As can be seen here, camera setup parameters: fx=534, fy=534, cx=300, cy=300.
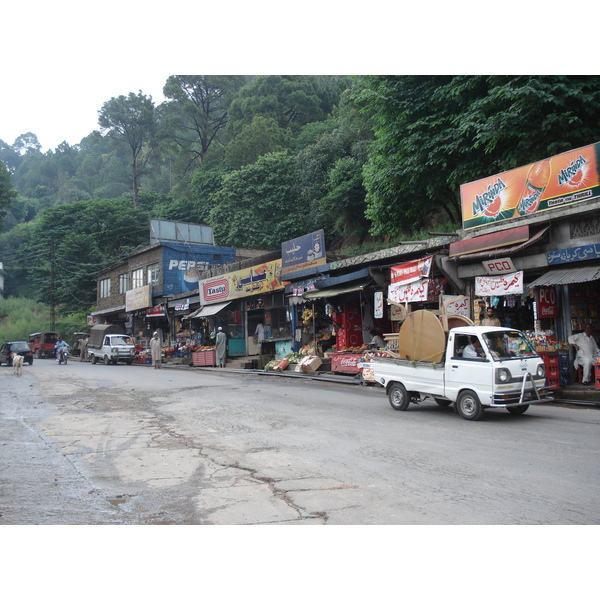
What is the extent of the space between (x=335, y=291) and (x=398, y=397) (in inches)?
384

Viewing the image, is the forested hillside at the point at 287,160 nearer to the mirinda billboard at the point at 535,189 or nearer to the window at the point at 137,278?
the mirinda billboard at the point at 535,189

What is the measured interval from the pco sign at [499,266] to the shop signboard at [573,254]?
1014 millimetres

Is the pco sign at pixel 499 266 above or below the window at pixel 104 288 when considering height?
below

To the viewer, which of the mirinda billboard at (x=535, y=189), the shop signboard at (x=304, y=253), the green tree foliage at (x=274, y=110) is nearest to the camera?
the mirinda billboard at (x=535, y=189)

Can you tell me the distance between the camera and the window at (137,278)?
43438 millimetres

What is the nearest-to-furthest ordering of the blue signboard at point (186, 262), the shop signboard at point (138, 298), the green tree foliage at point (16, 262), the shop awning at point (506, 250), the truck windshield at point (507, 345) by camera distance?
the truck windshield at point (507, 345), the shop awning at point (506, 250), the blue signboard at point (186, 262), the shop signboard at point (138, 298), the green tree foliage at point (16, 262)

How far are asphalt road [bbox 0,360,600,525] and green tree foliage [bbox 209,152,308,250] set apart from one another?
28366 millimetres

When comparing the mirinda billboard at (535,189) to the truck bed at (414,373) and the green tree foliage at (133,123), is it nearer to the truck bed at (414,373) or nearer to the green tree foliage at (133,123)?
the truck bed at (414,373)

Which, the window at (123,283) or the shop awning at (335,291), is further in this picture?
the window at (123,283)

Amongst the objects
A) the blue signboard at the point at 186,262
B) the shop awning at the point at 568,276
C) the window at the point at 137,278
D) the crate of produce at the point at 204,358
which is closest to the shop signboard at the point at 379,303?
the shop awning at the point at 568,276

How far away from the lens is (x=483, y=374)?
9.80m

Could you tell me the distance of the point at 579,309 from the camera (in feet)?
46.4

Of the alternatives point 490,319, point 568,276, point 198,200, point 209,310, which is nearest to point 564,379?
point 490,319

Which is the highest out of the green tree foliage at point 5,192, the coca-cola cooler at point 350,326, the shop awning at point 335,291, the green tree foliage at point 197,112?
the green tree foliage at point 197,112
